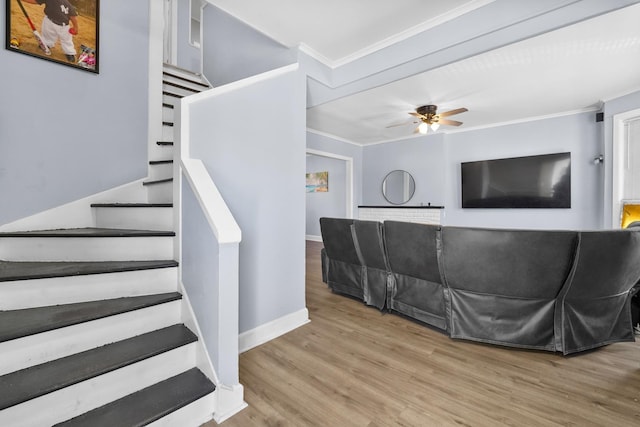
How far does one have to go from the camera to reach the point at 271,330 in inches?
85.7

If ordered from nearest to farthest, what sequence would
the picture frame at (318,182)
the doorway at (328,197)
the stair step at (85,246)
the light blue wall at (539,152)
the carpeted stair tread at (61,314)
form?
the carpeted stair tread at (61,314) < the stair step at (85,246) < the light blue wall at (539,152) < the doorway at (328,197) < the picture frame at (318,182)

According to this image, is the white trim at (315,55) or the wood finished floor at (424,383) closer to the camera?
the wood finished floor at (424,383)

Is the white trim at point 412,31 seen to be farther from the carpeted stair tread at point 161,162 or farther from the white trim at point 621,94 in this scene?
the white trim at point 621,94

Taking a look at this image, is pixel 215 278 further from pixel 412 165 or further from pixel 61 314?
pixel 412 165

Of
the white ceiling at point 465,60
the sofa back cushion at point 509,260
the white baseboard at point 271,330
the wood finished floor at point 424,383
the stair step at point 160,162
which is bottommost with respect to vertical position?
the wood finished floor at point 424,383

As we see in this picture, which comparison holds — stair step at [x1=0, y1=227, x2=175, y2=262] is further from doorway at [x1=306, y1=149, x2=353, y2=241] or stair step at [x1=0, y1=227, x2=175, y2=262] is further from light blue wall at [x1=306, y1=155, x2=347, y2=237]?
light blue wall at [x1=306, y1=155, x2=347, y2=237]

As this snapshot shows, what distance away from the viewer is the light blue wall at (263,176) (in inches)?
73.1

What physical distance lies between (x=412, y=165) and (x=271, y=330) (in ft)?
16.4

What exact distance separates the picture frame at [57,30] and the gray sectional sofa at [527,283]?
9.72ft

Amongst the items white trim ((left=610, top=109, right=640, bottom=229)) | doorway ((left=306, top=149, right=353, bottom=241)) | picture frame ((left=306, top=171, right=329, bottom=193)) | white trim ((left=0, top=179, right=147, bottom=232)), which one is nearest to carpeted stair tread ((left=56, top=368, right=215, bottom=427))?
white trim ((left=0, top=179, right=147, bottom=232))

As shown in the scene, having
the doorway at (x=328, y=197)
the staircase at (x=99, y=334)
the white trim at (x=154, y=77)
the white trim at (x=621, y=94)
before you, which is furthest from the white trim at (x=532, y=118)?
the staircase at (x=99, y=334)

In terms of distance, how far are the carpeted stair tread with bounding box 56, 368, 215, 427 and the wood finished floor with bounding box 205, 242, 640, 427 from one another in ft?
0.64

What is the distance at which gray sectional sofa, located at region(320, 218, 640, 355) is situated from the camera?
178 cm

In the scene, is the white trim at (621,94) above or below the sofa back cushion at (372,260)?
above
